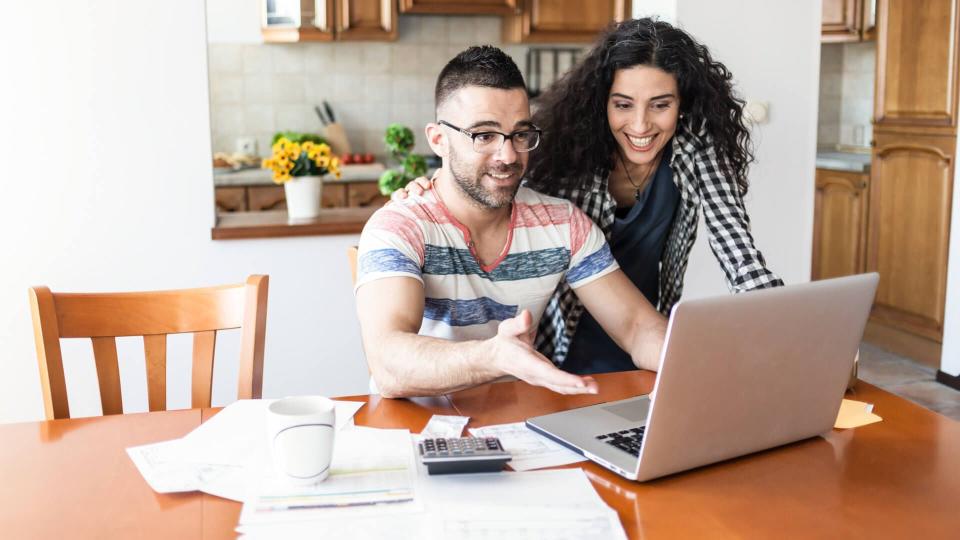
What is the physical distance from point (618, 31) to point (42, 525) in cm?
143

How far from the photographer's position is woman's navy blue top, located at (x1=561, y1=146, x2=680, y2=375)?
80.4 inches

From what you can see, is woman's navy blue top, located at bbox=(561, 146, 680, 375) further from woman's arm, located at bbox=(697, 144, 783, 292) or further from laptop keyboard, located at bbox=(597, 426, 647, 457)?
laptop keyboard, located at bbox=(597, 426, 647, 457)

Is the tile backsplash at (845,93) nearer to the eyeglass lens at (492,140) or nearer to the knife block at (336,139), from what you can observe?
the knife block at (336,139)

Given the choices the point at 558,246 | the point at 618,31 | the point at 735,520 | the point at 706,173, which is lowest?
the point at 735,520

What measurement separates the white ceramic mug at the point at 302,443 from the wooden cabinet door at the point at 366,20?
3.86 m

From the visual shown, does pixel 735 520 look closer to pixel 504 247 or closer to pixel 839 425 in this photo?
pixel 839 425

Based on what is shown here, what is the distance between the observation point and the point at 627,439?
1285mm

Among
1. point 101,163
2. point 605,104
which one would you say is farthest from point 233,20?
point 605,104

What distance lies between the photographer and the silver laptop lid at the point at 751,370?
1090 millimetres

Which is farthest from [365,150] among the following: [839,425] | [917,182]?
[839,425]

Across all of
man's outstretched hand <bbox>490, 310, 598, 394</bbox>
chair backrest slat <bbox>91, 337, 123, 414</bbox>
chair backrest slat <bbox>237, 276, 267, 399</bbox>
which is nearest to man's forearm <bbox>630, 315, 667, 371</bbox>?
man's outstretched hand <bbox>490, 310, 598, 394</bbox>

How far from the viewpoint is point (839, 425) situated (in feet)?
4.54

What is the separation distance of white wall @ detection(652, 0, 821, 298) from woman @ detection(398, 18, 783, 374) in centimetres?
82

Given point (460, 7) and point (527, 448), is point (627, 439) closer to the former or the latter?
point (527, 448)
